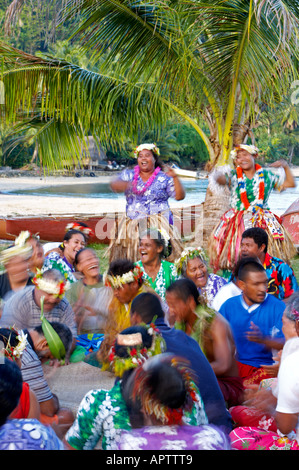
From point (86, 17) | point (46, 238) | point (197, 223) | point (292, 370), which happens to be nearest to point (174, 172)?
point (86, 17)

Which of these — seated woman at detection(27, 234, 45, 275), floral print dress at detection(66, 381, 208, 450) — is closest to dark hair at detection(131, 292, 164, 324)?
floral print dress at detection(66, 381, 208, 450)

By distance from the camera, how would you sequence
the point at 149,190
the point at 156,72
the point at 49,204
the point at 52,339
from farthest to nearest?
the point at 49,204 → the point at 156,72 → the point at 149,190 → the point at 52,339

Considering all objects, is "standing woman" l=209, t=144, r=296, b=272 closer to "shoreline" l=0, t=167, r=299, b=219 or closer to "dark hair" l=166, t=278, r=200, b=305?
"dark hair" l=166, t=278, r=200, b=305

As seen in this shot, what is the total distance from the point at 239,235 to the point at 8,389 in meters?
3.66

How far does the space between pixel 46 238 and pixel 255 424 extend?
687cm

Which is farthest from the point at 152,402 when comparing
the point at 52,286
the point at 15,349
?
the point at 52,286

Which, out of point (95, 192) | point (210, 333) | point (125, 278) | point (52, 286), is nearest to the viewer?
point (210, 333)

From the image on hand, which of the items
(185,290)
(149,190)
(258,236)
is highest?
(149,190)

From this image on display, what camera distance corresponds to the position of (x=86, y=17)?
20.7 ft

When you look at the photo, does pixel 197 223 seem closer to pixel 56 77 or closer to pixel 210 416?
pixel 56 77

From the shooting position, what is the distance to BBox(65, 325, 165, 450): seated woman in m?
2.03

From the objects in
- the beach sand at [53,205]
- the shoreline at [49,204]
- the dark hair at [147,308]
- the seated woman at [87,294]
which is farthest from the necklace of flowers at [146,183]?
the beach sand at [53,205]

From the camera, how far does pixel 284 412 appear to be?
6.93 ft

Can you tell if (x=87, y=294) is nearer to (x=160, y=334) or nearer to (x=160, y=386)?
(x=160, y=334)
